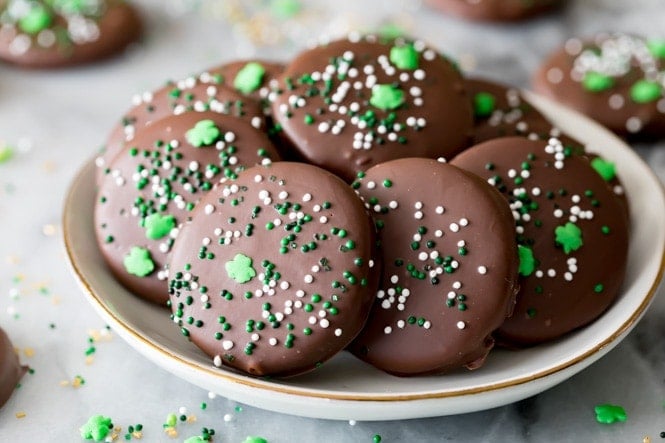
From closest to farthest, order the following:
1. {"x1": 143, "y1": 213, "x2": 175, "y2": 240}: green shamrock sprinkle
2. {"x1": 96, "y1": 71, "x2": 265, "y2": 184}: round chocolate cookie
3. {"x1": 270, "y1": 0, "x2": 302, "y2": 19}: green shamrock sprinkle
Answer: {"x1": 143, "y1": 213, "x2": 175, "y2": 240}: green shamrock sprinkle, {"x1": 96, "y1": 71, "x2": 265, "y2": 184}: round chocolate cookie, {"x1": 270, "y1": 0, "x2": 302, "y2": 19}: green shamrock sprinkle

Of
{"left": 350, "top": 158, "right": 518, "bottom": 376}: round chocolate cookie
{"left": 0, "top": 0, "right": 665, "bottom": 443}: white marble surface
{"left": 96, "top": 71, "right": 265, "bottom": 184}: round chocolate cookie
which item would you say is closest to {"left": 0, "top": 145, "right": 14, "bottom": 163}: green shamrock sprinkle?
{"left": 0, "top": 0, "right": 665, "bottom": 443}: white marble surface

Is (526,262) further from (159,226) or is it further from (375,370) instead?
(159,226)

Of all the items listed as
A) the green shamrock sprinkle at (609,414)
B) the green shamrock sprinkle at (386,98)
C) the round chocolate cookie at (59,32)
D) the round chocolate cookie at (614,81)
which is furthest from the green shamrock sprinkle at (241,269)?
the round chocolate cookie at (59,32)

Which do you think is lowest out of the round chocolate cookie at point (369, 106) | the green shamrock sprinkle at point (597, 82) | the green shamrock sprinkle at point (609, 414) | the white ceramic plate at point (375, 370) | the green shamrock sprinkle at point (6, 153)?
the green shamrock sprinkle at point (609, 414)

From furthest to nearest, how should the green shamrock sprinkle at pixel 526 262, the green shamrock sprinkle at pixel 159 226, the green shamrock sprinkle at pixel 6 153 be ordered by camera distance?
the green shamrock sprinkle at pixel 6 153, the green shamrock sprinkle at pixel 159 226, the green shamrock sprinkle at pixel 526 262

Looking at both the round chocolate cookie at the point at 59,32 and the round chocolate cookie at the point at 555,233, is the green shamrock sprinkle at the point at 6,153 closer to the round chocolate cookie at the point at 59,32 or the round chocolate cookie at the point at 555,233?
the round chocolate cookie at the point at 59,32

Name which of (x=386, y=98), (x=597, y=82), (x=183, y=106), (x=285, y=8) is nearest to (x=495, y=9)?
(x=597, y=82)

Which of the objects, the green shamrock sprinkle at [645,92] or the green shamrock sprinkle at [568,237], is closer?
the green shamrock sprinkle at [568,237]

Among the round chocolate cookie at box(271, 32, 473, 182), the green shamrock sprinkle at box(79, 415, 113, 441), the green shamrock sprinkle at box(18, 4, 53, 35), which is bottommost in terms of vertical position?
the green shamrock sprinkle at box(79, 415, 113, 441)

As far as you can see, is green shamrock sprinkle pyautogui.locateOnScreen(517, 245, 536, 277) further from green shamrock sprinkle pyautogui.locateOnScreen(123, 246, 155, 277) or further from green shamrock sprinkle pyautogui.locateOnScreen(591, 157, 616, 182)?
green shamrock sprinkle pyautogui.locateOnScreen(123, 246, 155, 277)
